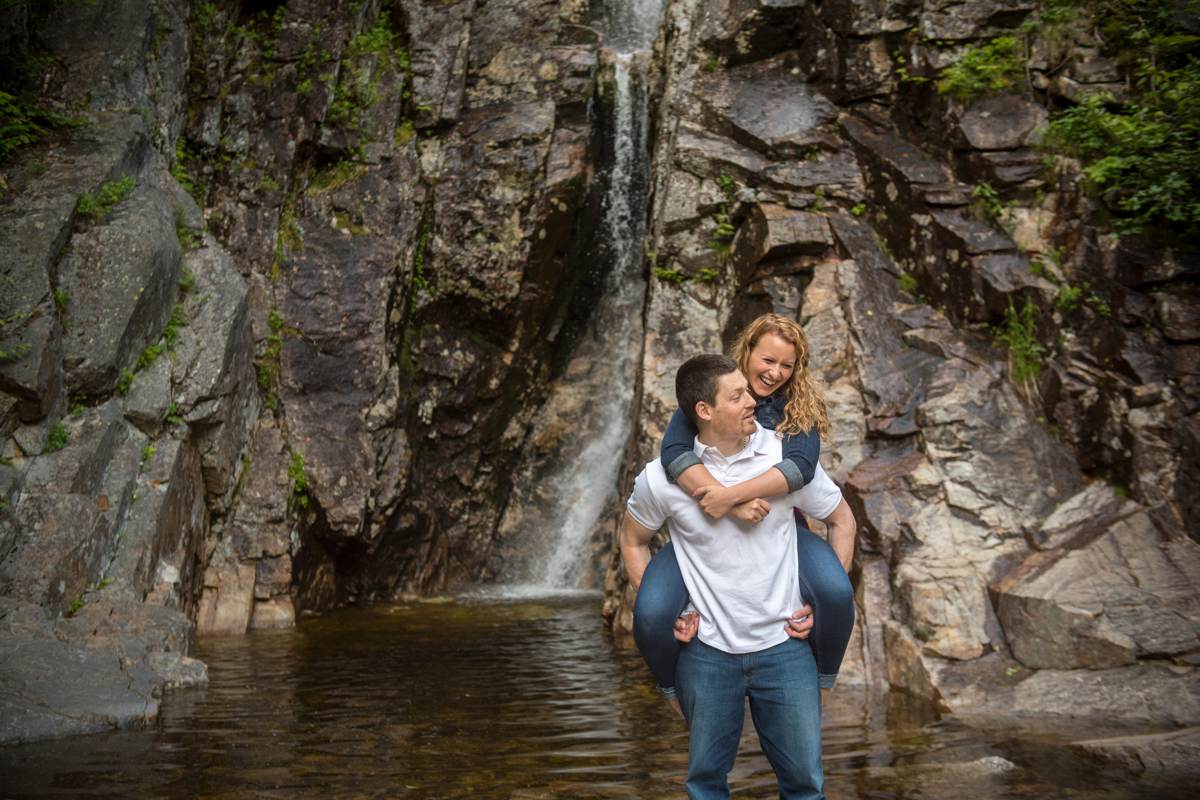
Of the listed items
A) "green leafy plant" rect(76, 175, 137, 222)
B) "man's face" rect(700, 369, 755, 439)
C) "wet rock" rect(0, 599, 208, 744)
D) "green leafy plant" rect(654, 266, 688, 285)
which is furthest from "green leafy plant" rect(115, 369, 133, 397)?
"man's face" rect(700, 369, 755, 439)

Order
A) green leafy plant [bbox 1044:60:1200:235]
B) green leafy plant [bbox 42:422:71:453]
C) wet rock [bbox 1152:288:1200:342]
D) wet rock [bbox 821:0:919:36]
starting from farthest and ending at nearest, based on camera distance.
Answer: wet rock [bbox 821:0:919:36] → green leafy plant [bbox 1044:60:1200:235] → green leafy plant [bbox 42:422:71:453] → wet rock [bbox 1152:288:1200:342]

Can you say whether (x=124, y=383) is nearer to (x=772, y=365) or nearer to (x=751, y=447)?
(x=772, y=365)

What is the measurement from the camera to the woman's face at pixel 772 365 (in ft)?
13.0

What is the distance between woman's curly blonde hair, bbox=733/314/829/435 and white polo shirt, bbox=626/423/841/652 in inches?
6.4

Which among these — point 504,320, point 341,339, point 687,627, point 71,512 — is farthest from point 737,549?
point 504,320

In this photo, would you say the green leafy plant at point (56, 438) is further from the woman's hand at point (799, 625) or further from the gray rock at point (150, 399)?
the woman's hand at point (799, 625)

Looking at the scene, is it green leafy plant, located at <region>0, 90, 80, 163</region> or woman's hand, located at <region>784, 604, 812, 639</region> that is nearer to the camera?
woman's hand, located at <region>784, 604, 812, 639</region>

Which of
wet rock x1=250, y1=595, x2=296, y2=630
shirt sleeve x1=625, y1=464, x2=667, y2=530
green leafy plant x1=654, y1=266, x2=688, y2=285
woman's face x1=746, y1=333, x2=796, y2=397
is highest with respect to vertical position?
green leafy plant x1=654, y1=266, x2=688, y2=285

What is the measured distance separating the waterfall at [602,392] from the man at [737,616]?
1182 centimetres

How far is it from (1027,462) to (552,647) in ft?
17.0

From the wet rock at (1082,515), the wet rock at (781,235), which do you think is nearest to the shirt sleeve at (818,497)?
the wet rock at (1082,515)

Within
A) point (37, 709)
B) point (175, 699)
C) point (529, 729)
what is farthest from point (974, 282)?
point (37, 709)

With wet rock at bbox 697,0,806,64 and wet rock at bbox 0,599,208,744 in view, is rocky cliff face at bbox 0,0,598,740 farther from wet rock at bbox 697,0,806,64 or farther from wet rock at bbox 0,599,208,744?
wet rock at bbox 697,0,806,64

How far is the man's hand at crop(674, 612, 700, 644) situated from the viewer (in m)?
3.35
